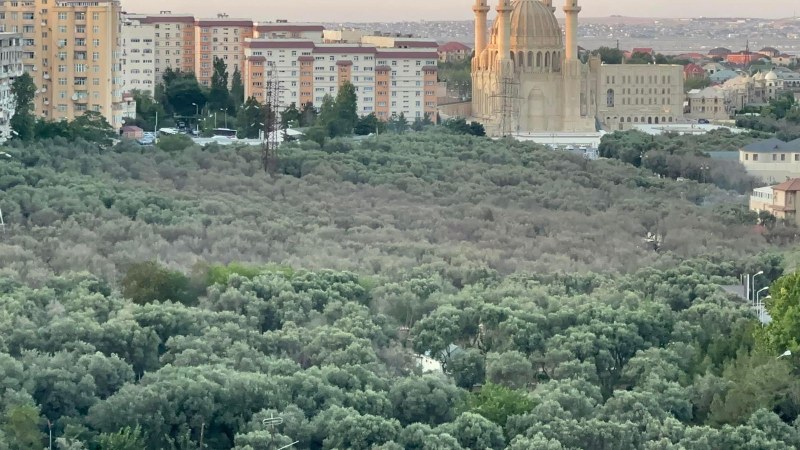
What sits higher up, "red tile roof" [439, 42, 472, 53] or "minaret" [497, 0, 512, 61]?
"minaret" [497, 0, 512, 61]

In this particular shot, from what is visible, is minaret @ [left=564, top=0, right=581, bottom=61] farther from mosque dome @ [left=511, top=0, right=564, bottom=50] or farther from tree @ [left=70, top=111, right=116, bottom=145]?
tree @ [left=70, top=111, right=116, bottom=145]

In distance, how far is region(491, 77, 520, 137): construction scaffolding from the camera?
70188 mm

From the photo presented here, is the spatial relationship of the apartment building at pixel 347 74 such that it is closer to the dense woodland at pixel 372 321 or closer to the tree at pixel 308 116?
the tree at pixel 308 116

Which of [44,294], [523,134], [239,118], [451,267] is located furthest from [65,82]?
[44,294]

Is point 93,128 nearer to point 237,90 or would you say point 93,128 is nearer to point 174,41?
point 237,90

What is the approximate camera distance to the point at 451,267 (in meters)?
35.0

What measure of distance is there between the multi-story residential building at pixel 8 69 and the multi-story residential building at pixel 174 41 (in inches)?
982

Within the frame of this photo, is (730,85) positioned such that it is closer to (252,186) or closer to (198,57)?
(198,57)

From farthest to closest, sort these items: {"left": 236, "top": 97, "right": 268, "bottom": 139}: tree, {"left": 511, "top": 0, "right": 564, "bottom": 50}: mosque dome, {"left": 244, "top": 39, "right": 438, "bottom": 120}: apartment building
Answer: {"left": 244, "top": 39, "right": 438, "bottom": 120}: apartment building
{"left": 511, "top": 0, "right": 564, "bottom": 50}: mosque dome
{"left": 236, "top": 97, "right": 268, "bottom": 139}: tree

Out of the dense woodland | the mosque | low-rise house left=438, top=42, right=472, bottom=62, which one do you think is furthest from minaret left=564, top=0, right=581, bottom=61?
low-rise house left=438, top=42, right=472, bottom=62

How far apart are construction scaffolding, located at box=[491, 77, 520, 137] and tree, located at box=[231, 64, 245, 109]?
6.57 meters

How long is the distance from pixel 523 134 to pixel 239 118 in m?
9.30

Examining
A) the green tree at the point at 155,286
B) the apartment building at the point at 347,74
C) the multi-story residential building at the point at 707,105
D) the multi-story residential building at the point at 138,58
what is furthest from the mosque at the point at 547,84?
the green tree at the point at 155,286

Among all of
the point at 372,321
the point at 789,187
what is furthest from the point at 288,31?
the point at 372,321
